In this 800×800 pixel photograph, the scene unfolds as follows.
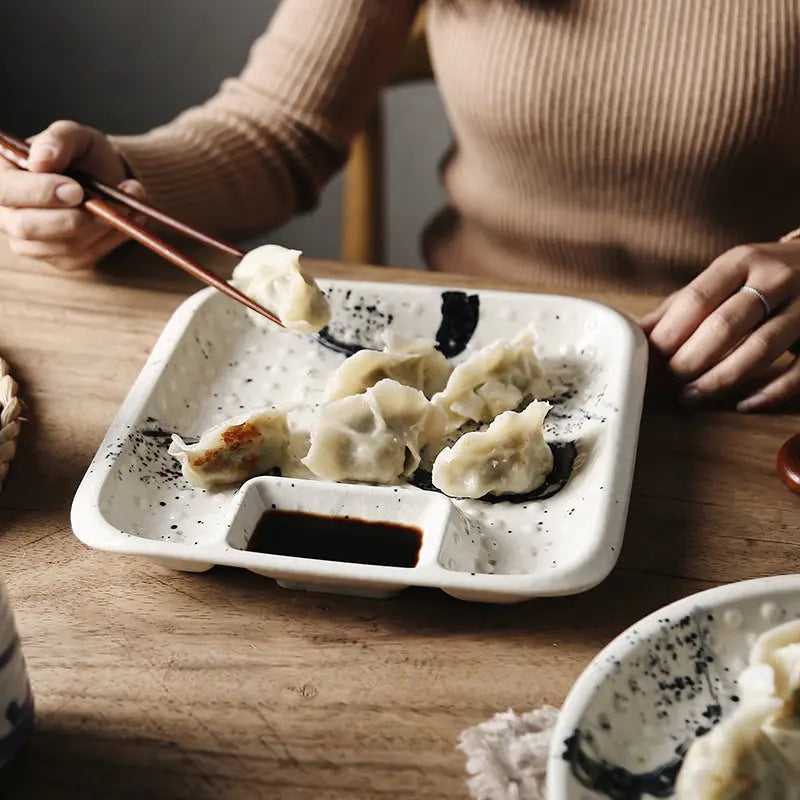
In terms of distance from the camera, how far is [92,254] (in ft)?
4.86

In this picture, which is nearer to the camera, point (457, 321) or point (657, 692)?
point (657, 692)

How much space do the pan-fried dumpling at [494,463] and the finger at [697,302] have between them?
241 millimetres

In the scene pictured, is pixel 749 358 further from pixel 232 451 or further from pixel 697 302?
pixel 232 451

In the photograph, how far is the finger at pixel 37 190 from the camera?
136 cm

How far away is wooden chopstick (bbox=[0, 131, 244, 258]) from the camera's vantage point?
129 centimetres

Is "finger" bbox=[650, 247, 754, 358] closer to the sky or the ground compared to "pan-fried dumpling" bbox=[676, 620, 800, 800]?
closer to the sky

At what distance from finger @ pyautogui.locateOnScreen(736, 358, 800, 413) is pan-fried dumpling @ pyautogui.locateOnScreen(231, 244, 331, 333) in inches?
19.3

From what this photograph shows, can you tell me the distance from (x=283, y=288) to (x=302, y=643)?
0.45m

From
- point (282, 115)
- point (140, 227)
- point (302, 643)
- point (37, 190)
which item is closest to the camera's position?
point (302, 643)

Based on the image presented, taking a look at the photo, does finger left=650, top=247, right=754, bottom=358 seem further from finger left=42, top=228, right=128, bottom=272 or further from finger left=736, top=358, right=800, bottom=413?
finger left=42, top=228, right=128, bottom=272

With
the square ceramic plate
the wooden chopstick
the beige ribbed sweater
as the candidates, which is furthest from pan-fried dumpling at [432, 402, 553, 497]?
the beige ribbed sweater

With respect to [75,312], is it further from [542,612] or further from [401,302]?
[542,612]

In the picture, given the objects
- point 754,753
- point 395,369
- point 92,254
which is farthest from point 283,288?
point 754,753

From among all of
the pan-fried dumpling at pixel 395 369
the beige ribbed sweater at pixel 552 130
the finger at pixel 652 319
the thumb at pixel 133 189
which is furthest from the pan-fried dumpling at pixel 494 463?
the beige ribbed sweater at pixel 552 130
